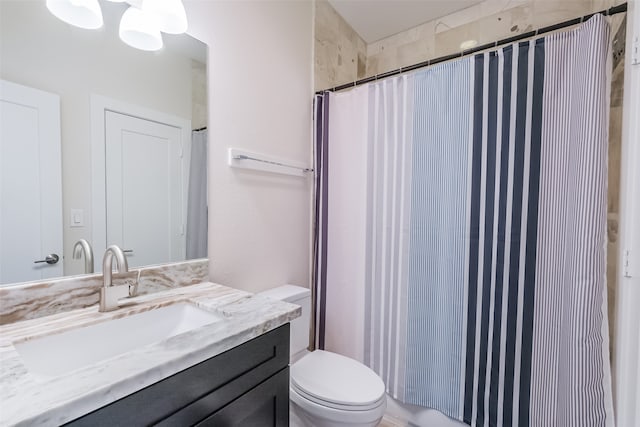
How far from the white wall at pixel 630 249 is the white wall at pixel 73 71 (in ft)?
5.52

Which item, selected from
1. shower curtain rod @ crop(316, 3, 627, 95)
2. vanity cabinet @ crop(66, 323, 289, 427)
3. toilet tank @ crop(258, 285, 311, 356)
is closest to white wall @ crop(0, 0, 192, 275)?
vanity cabinet @ crop(66, 323, 289, 427)

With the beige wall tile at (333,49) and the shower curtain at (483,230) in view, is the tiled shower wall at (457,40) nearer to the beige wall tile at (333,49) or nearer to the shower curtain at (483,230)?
the beige wall tile at (333,49)

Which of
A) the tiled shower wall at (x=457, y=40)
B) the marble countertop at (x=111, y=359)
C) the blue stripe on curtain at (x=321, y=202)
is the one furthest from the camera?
the blue stripe on curtain at (x=321, y=202)

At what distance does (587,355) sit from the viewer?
110 cm

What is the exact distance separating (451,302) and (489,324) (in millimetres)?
175

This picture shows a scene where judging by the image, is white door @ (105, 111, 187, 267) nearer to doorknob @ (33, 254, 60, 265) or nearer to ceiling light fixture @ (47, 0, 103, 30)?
doorknob @ (33, 254, 60, 265)

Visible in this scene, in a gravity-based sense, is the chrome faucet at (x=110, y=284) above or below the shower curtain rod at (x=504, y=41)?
below

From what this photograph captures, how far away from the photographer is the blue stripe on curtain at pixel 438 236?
1.37 meters

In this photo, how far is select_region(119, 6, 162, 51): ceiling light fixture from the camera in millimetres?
1012

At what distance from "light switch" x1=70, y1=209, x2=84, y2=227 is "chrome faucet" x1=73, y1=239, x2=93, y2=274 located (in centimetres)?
5

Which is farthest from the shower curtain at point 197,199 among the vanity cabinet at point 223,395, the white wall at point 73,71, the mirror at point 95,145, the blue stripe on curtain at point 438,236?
the blue stripe on curtain at point 438,236

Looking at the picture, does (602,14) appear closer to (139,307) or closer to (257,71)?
(257,71)

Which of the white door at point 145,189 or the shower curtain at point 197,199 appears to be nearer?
the white door at point 145,189

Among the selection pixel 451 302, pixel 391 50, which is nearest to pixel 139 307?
pixel 451 302
